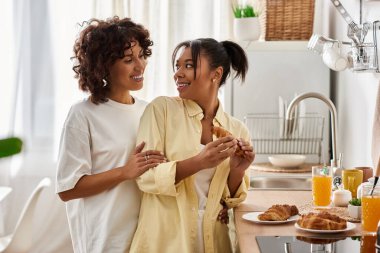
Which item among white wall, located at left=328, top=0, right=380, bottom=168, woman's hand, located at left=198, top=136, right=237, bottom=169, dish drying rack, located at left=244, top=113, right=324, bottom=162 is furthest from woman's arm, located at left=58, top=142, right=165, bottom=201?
dish drying rack, located at left=244, top=113, right=324, bottom=162

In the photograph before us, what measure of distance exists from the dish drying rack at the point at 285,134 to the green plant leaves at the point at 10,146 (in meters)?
2.87

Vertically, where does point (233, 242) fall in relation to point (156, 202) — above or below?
below

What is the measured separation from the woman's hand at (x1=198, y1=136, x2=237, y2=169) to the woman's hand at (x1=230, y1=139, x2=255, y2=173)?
16 cm

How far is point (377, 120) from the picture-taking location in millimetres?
2232

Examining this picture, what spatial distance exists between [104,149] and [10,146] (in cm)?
158

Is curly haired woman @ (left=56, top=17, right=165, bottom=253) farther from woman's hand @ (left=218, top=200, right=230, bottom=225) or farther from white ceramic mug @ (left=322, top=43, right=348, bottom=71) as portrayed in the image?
white ceramic mug @ (left=322, top=43, right=348, bottom=71)

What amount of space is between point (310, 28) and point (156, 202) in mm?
1809

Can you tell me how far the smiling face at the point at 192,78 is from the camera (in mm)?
2098

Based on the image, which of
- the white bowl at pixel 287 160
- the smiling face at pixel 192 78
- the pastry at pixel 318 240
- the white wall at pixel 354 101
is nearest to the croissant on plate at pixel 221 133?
the smiling face at pixel 192 78

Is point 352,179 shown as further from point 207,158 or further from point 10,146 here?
point 10,146

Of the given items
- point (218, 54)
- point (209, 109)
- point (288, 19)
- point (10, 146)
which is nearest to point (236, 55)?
point (218, 54)

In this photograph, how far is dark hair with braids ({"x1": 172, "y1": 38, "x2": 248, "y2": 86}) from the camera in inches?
84.0

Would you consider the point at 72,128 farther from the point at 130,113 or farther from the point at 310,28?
the point at 310,28

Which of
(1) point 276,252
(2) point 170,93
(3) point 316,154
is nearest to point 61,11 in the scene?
(2) point 170,93
